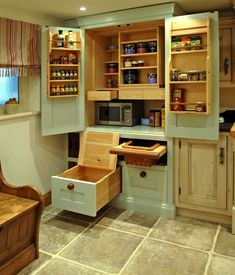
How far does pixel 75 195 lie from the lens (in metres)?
2.97

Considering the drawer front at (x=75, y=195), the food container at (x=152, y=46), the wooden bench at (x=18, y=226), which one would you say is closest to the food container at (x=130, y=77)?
the food container at (x=152, y=46)

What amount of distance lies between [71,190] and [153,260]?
1.03 meters

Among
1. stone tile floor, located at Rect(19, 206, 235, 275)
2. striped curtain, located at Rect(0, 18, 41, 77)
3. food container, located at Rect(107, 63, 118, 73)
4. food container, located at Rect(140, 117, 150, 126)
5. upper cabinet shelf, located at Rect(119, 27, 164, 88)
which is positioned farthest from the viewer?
food container, located at Rect(107, 63, 118, 73)

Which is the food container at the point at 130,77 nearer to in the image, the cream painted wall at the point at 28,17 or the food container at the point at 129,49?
the food container at the point at 129,49

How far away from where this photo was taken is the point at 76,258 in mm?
2469

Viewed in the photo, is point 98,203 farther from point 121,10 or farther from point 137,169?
point 121,10

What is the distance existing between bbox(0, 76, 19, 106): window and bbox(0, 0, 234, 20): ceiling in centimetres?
74

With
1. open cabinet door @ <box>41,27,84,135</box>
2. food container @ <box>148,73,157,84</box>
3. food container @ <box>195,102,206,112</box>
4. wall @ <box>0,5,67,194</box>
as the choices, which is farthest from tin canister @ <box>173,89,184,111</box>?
wall @ <box>0,5,67,194</box>

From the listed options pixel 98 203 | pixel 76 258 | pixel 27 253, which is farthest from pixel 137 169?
pixel 27 253

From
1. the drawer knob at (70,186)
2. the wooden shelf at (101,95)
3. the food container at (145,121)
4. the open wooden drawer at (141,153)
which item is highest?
the wooden shelf at (101,95)

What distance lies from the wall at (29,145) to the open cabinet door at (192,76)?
4.62ft

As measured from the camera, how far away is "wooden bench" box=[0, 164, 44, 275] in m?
2.16

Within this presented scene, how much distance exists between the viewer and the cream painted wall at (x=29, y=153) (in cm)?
304

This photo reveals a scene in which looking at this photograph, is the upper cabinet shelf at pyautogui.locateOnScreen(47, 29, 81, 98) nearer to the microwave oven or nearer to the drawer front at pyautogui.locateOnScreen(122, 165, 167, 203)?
the microwave oven
